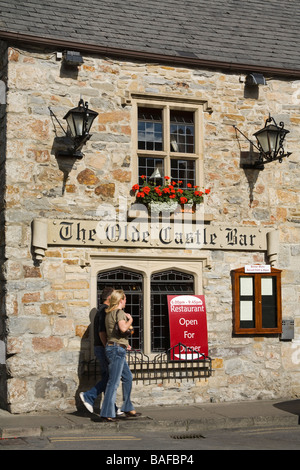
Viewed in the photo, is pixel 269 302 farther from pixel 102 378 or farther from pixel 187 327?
pixel 102 378

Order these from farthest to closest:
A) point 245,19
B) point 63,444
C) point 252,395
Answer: point 245,19 → point 252,395 → point 63,444

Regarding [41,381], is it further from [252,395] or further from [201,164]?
[201,164]

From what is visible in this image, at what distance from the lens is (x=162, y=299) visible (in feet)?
38.9

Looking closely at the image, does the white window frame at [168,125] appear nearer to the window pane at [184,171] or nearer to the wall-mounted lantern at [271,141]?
the window pane at [184,171]

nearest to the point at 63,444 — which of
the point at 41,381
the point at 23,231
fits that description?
the point at 41,381

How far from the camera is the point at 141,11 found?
13469mm

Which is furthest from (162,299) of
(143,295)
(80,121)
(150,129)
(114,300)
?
(80,121)

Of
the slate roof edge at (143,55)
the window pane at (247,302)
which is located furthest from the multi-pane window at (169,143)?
the window pane at (247,302)

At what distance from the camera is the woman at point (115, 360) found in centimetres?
958

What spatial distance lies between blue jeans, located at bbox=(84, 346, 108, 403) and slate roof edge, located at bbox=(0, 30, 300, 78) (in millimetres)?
5065

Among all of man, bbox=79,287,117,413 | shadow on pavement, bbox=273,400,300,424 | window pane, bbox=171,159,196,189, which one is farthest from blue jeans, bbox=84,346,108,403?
window pane, bbox=171,159,196,189

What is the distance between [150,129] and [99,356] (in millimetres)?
4270

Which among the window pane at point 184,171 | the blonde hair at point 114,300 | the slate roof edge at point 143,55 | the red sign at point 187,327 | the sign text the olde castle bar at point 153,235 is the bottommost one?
the red sign at point 187,327

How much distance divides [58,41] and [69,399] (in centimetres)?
590
